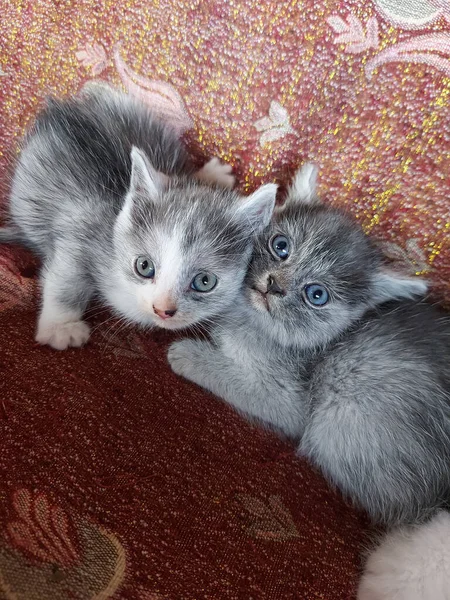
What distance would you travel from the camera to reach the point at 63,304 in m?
1.13

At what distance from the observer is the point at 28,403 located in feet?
2.71

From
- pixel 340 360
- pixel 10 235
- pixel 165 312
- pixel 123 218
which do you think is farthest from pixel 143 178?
pixel 340 360

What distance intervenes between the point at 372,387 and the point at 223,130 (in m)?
0.69

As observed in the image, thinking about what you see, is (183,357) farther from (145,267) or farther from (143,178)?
(143,178)

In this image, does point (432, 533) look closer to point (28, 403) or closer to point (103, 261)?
point (28, 403)

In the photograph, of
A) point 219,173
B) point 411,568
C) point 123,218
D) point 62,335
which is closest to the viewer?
point 411,568

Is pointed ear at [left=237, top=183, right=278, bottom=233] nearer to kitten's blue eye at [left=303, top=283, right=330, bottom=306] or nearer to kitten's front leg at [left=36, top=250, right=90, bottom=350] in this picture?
kitten's blue eye at [left=303, top=283, right=330, bottom=306]

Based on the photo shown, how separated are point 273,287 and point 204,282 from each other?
158mm

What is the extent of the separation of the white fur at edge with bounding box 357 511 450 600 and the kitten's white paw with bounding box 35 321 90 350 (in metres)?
0.70

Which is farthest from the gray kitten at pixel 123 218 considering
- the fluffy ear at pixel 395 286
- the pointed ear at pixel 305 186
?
the fluffy ear at pixel 395 286

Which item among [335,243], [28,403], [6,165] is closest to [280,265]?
[335,243]

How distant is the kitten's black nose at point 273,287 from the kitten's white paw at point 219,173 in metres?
0.31

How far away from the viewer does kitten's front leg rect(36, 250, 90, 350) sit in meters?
1.04

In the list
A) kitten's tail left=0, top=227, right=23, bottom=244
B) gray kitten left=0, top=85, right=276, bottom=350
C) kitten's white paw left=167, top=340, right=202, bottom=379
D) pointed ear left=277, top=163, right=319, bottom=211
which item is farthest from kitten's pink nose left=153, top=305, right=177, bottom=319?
kitten's tail left=0, top=227, right=23, bottom=244
